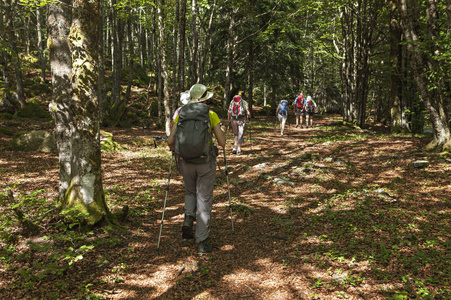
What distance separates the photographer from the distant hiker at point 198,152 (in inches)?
180

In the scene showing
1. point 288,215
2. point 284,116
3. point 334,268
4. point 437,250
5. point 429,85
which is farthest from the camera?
point 284,116

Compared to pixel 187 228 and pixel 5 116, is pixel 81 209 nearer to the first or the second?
pixel 187 228

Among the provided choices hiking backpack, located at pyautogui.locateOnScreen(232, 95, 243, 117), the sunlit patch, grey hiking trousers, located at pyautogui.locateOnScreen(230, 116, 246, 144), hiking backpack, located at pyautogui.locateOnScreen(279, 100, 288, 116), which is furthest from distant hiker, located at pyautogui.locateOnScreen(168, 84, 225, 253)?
hiking backpack, located at pyautogui.locateOnScreen(279, 100, 288, 116)

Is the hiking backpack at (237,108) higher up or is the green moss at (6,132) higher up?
the hiking backpack at (237,108)

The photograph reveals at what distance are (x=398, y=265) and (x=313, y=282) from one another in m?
1.32

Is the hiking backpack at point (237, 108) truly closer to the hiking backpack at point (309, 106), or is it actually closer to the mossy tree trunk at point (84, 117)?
the mossy tree trunk at point (84, 117)

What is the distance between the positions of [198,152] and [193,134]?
30 centimetres

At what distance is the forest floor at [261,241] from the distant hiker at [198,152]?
0.53 m

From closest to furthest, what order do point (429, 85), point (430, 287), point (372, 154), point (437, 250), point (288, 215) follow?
point (430, 287)
point (437, 250)
point (288, 215)
point (429, 85)
point (372, 154)

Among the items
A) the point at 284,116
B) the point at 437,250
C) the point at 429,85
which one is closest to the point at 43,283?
the point at 437,250

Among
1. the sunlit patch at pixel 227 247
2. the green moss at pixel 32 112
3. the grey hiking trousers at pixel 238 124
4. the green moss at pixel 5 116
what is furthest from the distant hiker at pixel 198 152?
the green moss at pixel 32 112

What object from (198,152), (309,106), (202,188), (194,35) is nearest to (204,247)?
(202,188)

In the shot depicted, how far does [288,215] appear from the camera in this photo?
6465mm

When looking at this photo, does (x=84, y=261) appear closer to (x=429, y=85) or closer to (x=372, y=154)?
(x=372, y=154)
